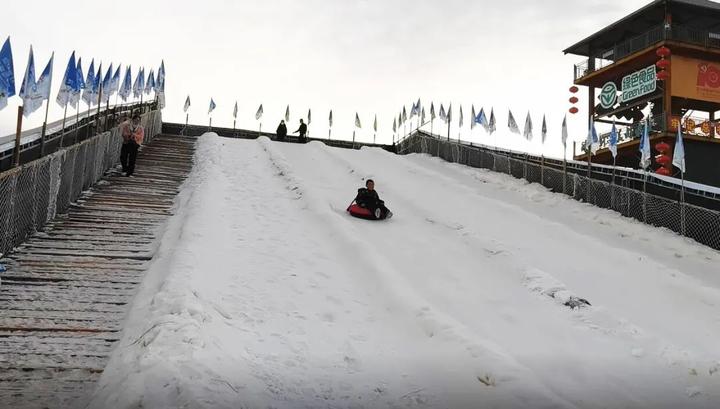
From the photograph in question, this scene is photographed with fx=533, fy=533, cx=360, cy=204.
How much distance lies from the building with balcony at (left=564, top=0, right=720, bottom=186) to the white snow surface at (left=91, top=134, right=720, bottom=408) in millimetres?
18635

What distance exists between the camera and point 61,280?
6.99 meters

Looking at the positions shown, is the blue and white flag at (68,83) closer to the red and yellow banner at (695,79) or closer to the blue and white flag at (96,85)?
the blue and white flag at (96,85)

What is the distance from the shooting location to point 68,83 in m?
16.9

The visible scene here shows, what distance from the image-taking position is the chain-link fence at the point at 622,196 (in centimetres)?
1217

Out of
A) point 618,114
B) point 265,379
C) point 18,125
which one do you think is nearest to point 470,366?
point 265,379

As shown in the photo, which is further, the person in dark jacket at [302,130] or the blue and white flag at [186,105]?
the blue and white flag at [186,105]

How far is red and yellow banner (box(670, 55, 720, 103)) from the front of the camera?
29.3 meters

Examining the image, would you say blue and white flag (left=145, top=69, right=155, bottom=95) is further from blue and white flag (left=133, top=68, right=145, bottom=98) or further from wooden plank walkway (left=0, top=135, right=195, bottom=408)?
wooden plank walkway (left=0, top=135, right=195, bottom=408)

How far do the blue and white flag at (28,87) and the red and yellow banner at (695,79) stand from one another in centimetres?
2978

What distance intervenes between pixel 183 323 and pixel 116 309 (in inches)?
51.7

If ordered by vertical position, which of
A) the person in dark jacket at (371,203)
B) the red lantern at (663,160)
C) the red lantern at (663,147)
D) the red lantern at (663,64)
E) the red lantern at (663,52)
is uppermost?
the red lantern at (663,52)

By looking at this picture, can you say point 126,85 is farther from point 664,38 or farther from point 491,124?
point 664,38

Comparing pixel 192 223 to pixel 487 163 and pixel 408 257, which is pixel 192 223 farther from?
pixel 487 163

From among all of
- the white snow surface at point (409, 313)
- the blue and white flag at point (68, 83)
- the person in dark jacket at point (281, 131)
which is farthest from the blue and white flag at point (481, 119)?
the blue and white flag at point (68, 83)
